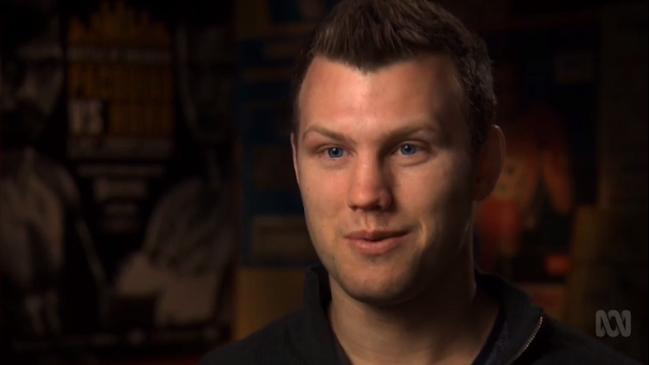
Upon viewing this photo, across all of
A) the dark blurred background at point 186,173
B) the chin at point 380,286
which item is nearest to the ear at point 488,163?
the chin at point 380,286

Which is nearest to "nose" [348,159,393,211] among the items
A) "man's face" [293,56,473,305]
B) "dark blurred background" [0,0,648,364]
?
"man's face" [293,56,473,305]

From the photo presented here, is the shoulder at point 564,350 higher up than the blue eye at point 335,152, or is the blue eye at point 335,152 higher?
the blue eye at point 335,152

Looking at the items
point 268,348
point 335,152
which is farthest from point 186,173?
point 335,152

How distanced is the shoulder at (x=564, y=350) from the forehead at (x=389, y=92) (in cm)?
20

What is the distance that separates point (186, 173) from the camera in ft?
5.94

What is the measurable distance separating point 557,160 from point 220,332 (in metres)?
0.73

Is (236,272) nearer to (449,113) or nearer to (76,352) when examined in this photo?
(76,352)

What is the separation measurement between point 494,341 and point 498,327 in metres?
0.02

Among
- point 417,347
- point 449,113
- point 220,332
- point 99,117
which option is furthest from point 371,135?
point 220,332

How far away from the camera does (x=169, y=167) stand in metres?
1.79

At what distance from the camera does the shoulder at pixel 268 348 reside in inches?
36.8

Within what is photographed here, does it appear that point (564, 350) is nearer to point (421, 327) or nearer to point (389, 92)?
point (421, 327)

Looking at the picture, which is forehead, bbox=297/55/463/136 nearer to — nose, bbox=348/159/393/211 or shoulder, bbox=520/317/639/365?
nose, bbox=348/159/393/211

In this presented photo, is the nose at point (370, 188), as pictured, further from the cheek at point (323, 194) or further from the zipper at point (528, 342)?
the zipper at point (528, 342)
